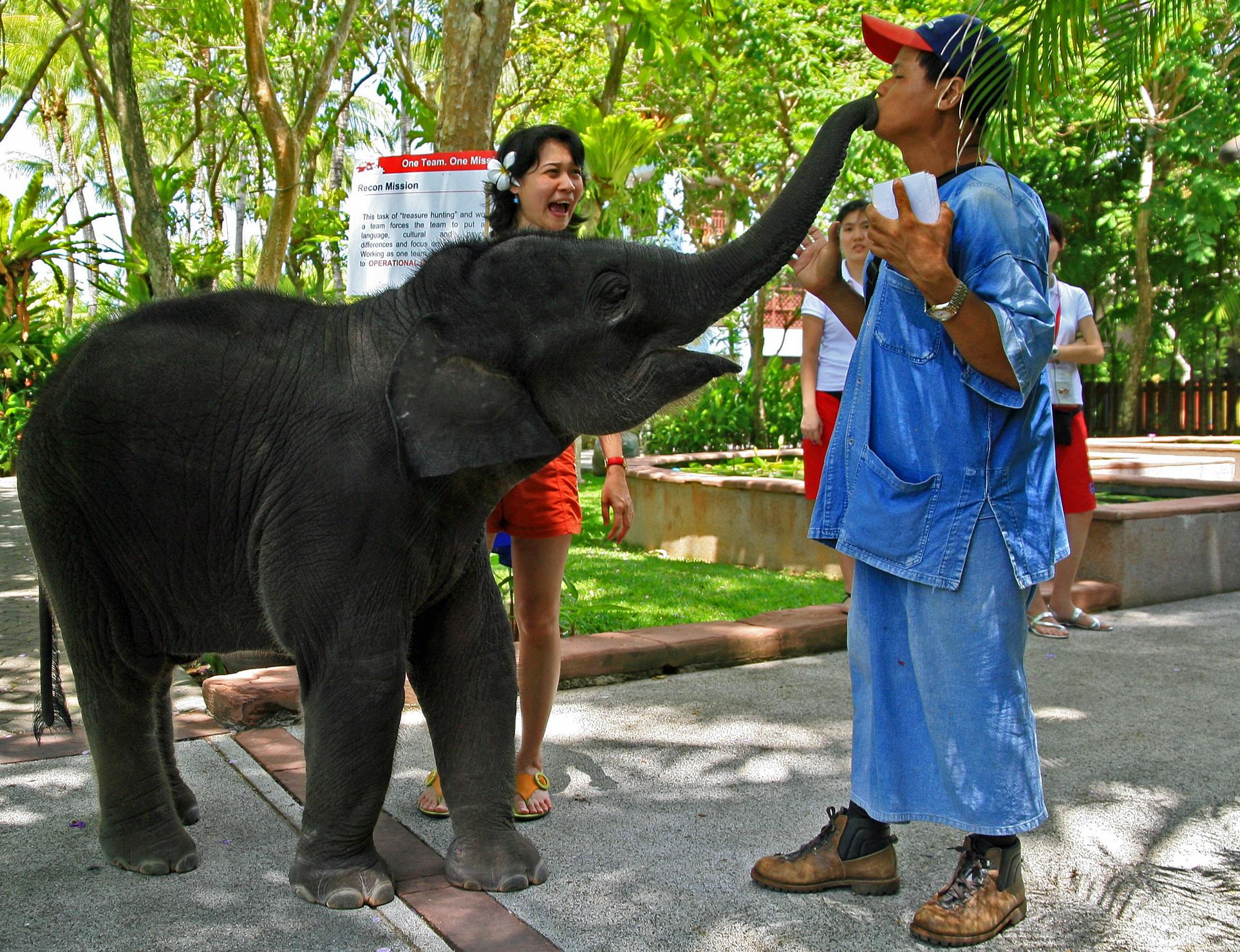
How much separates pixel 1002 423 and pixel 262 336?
194 cm

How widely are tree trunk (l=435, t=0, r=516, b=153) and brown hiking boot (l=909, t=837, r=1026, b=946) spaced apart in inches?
170

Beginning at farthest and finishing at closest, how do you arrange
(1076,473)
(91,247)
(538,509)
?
(91,247) → (1076,473) → (538,509)

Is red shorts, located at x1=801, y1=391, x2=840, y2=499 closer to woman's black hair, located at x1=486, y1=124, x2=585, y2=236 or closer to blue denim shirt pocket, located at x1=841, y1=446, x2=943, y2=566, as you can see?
woman's black hair, located at x1=486, y1=124, x2=585, y2=236

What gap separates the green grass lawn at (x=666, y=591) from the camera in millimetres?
6676

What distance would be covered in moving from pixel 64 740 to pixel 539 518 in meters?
2.20

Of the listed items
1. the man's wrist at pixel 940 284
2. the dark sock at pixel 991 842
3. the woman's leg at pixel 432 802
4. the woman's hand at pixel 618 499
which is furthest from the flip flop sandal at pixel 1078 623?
the man's wrist at pixel 940 284

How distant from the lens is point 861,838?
306 cm

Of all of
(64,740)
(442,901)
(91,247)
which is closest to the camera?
(442,901)

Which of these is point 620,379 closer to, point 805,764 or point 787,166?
point 805,764

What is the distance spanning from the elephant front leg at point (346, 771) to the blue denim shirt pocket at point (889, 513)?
1246 mm

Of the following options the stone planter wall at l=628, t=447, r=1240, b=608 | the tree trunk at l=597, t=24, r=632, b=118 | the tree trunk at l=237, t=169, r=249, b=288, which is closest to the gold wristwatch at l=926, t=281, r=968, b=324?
the stone planter wall at l=628, t=447, r=1240, b=608

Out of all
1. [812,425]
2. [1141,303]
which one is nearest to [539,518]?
[812,425]

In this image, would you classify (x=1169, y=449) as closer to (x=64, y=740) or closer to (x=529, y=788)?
(x=529, y=788)

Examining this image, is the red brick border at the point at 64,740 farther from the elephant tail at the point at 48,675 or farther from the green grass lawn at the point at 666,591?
the green grass lawn at the point at 666,591
